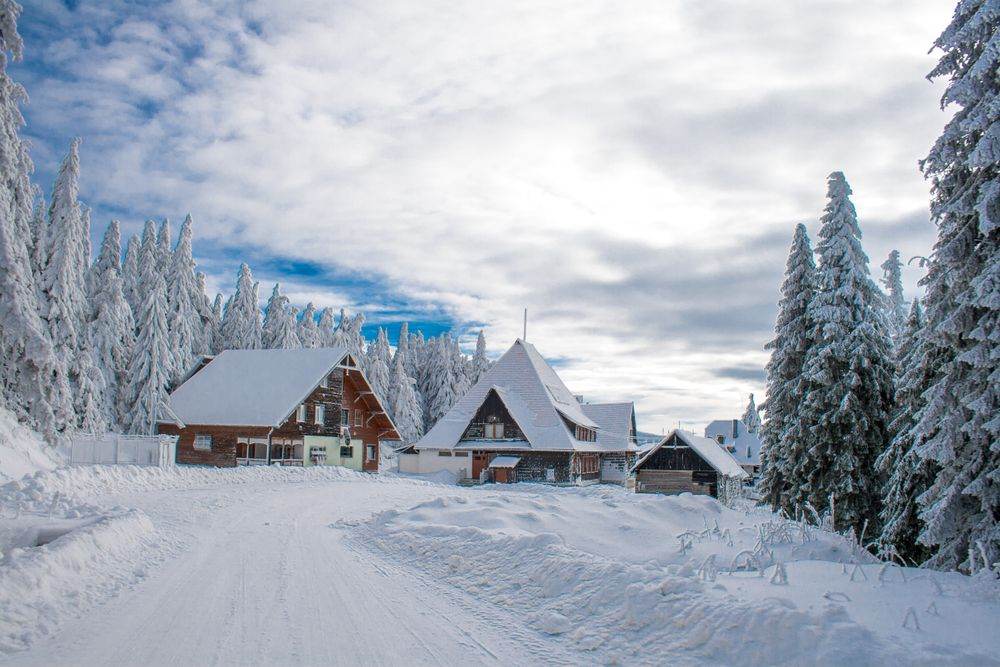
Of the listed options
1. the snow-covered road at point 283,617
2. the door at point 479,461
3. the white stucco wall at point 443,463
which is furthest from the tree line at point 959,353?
the white stucco wall at point 443,463

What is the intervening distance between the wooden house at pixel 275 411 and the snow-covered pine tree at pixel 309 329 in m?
27.4

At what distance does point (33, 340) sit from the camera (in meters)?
18.6

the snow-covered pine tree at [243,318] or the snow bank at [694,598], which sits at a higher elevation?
the snow-covered pine tree at [243,318]

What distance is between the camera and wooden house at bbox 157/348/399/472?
43781mm

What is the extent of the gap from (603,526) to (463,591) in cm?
574

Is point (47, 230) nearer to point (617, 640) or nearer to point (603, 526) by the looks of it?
point (603, 526)

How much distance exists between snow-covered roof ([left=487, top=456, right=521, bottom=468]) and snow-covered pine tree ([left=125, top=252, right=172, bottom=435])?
78.0 feet

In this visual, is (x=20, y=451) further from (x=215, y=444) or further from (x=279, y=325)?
(x=279, y=325)

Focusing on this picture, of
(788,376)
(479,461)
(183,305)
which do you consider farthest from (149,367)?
(788,376)

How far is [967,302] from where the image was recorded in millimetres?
11297

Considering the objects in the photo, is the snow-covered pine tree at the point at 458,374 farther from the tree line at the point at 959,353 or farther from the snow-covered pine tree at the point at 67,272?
the tree line at the point at 959,353

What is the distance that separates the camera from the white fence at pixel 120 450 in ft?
111

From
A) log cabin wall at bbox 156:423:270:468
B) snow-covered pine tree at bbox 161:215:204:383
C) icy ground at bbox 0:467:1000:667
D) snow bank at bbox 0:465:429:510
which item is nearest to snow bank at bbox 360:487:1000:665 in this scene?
icy ground at bbox 0:467:1000:667

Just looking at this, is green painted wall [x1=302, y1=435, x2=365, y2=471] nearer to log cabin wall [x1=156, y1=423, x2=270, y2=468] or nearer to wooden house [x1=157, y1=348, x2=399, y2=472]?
wooden house [x1=157, y1=348, x2=399, y2=472]
